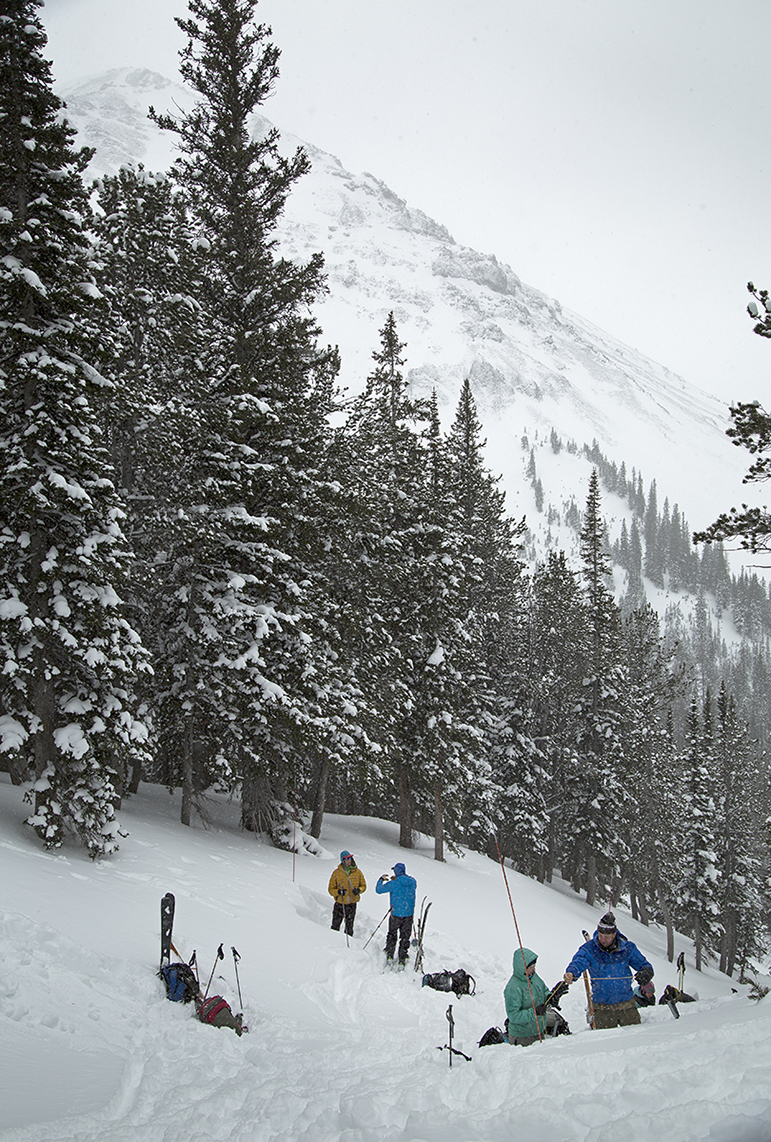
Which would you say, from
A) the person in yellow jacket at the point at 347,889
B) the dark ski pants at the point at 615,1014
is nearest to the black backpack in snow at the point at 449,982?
the person in yellow jacket at the point at 347,889

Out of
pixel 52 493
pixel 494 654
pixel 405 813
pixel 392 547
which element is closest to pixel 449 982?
pixel 52 493

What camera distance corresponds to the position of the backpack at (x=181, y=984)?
7930mm

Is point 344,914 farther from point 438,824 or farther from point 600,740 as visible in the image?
point 600,740

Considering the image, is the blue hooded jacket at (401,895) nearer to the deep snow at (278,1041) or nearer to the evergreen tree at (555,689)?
the deep snow at (278,1041)

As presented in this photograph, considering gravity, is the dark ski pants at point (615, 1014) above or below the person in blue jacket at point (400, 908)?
above

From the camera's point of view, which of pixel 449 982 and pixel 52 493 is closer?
pixel 449 982

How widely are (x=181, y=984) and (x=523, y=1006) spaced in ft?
12.4

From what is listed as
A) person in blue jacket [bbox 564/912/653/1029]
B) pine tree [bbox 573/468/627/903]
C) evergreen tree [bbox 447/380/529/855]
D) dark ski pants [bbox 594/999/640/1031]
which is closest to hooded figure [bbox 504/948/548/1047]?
person in blue jacket [bbox 564/912/653/1029]

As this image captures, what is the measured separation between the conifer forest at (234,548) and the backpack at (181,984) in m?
3.67

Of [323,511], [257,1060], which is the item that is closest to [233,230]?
[323,511]

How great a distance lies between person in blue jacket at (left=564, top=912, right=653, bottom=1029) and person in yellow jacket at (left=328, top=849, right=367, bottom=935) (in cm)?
560

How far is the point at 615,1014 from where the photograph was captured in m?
7.63

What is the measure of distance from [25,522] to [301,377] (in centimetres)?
823

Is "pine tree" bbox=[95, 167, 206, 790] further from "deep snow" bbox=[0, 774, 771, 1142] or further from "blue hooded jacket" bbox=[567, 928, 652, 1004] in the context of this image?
"blue hooded jacket" bbox=[567, 928, 652, 1004]
